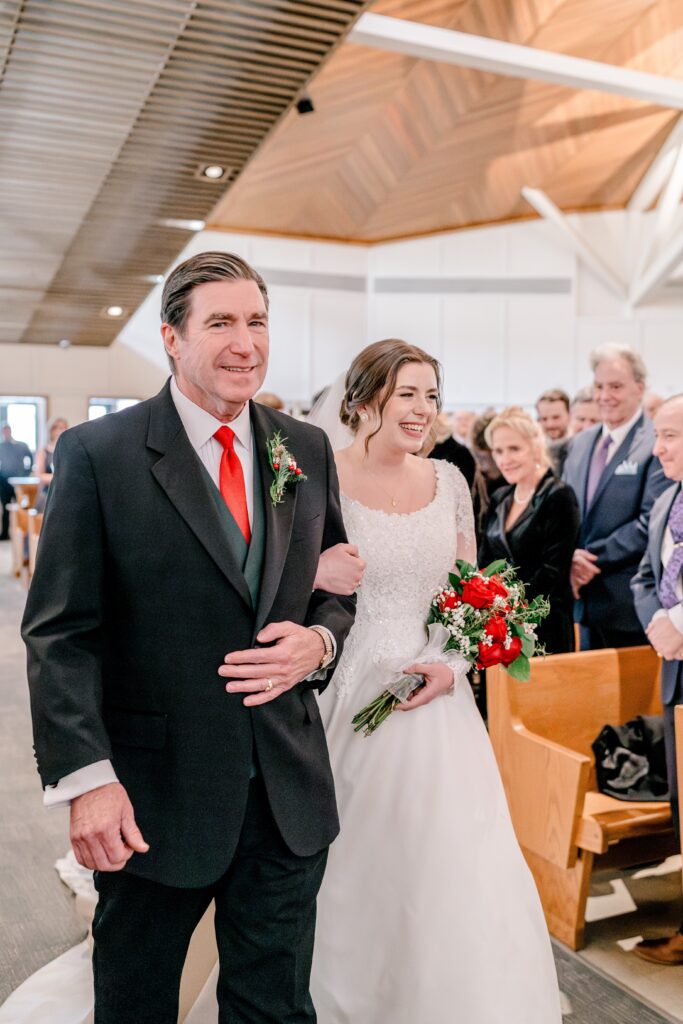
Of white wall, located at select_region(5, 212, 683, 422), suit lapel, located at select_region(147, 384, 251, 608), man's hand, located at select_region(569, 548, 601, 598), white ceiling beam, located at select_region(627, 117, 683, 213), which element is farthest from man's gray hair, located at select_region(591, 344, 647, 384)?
white wall, located at select_region(5, 212, 683, 422)

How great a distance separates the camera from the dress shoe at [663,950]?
2865 millimetres

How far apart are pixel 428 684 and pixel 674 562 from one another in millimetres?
1043

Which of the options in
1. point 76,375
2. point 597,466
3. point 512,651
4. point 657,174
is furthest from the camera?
point 76,375

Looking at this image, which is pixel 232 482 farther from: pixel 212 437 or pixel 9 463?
pixel 9 463

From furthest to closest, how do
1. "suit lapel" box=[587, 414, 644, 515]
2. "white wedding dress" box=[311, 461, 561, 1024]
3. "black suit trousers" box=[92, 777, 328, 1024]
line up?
1. "suit lapel" box=[587, 414, 644, 515]
2. "white wedding dress" box=[311, 461, 561, 1024]
3. "black suit trousers" box=[92, 777, 328, 1024]

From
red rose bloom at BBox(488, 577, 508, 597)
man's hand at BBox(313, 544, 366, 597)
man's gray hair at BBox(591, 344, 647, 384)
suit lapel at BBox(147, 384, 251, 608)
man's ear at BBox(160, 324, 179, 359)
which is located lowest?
red rose bloom at BBox(488, 577, 508, 597)

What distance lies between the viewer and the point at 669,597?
10.0 ft

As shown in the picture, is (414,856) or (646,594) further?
(646,594)

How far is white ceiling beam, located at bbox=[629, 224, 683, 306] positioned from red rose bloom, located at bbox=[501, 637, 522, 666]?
13.1m

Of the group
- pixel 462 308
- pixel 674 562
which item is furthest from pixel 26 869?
pixel 462 308

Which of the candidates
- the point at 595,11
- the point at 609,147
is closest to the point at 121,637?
the point at 595,11

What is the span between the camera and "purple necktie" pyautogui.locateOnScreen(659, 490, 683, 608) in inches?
119

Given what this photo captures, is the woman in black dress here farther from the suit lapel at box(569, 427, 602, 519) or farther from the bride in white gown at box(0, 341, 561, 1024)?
the bride in white gown at box(0, 341, 561, 1024)

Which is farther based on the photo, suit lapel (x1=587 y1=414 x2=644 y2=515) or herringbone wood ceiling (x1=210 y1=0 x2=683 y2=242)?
herringbone wood ceiling (x1=210 y1=0 x2=683 y2=242)
